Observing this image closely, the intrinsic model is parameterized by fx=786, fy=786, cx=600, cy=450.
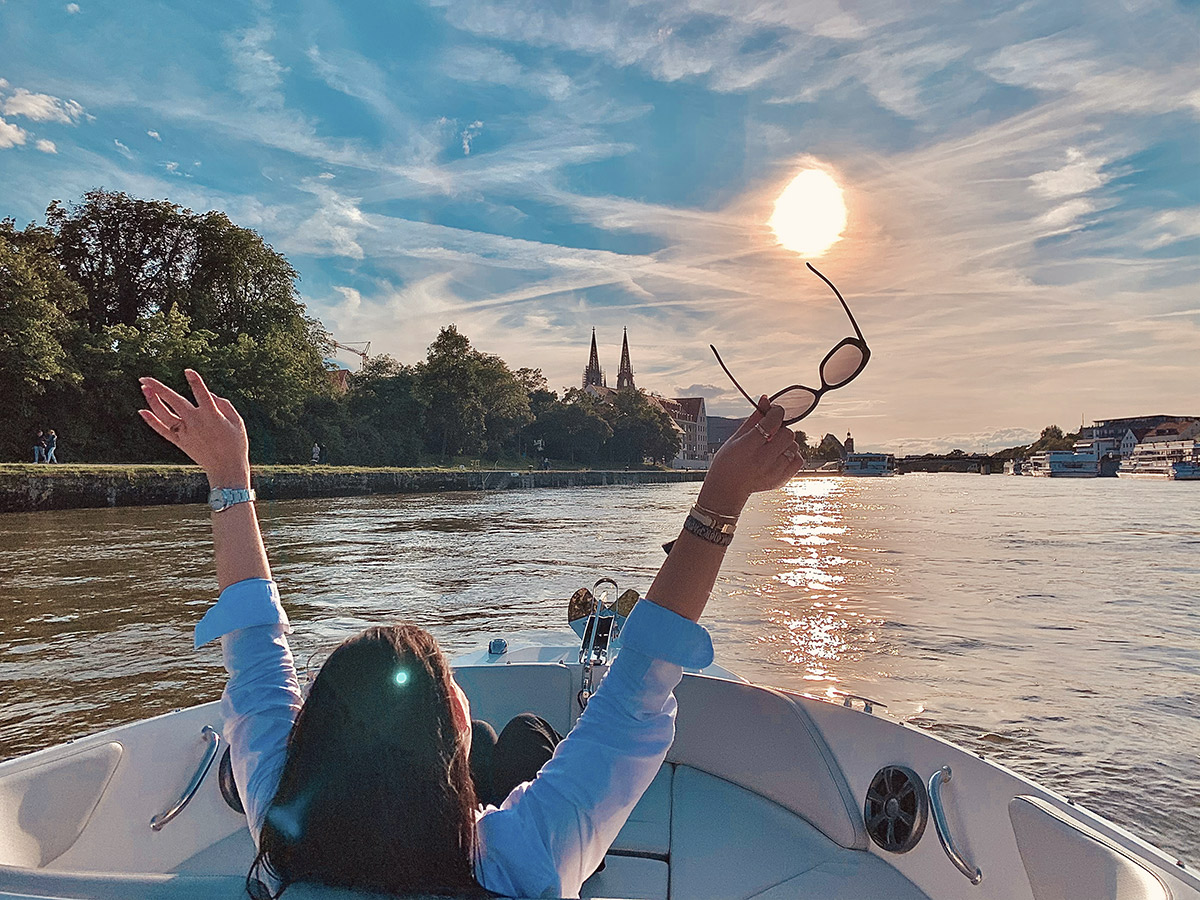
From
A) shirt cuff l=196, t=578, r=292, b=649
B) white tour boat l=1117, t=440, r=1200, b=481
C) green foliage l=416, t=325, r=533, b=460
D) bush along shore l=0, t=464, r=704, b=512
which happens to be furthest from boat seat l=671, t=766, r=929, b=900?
white tour boat l=1117, t=440, r=1200, b=481

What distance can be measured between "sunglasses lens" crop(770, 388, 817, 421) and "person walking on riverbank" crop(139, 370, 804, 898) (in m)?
0.02

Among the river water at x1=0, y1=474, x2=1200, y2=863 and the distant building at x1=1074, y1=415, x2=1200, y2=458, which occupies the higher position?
the distant building at x1=1074, y1=415, x2=1200, y2=458

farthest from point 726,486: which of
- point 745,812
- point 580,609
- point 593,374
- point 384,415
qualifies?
point 593,374

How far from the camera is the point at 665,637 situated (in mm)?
1046

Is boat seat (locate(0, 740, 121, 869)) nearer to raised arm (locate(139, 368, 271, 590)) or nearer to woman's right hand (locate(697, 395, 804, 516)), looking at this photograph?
raised arm (locate(139, 368, 271, 590))

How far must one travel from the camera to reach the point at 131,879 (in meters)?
0.91

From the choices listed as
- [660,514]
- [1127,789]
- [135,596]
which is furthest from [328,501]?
[1127,789]

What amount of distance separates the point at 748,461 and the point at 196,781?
74.6 inches

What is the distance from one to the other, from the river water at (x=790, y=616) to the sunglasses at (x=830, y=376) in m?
1.80

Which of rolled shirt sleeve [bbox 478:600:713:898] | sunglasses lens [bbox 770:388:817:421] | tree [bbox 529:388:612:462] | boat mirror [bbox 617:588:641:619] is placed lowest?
boat mirror [bbox 617:588:641:619]

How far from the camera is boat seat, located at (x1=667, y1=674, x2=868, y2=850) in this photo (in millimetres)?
2424

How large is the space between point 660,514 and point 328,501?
11080 millimetres

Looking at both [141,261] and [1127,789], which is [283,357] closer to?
[141,261]

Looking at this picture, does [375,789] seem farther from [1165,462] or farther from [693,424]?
[693,424]
